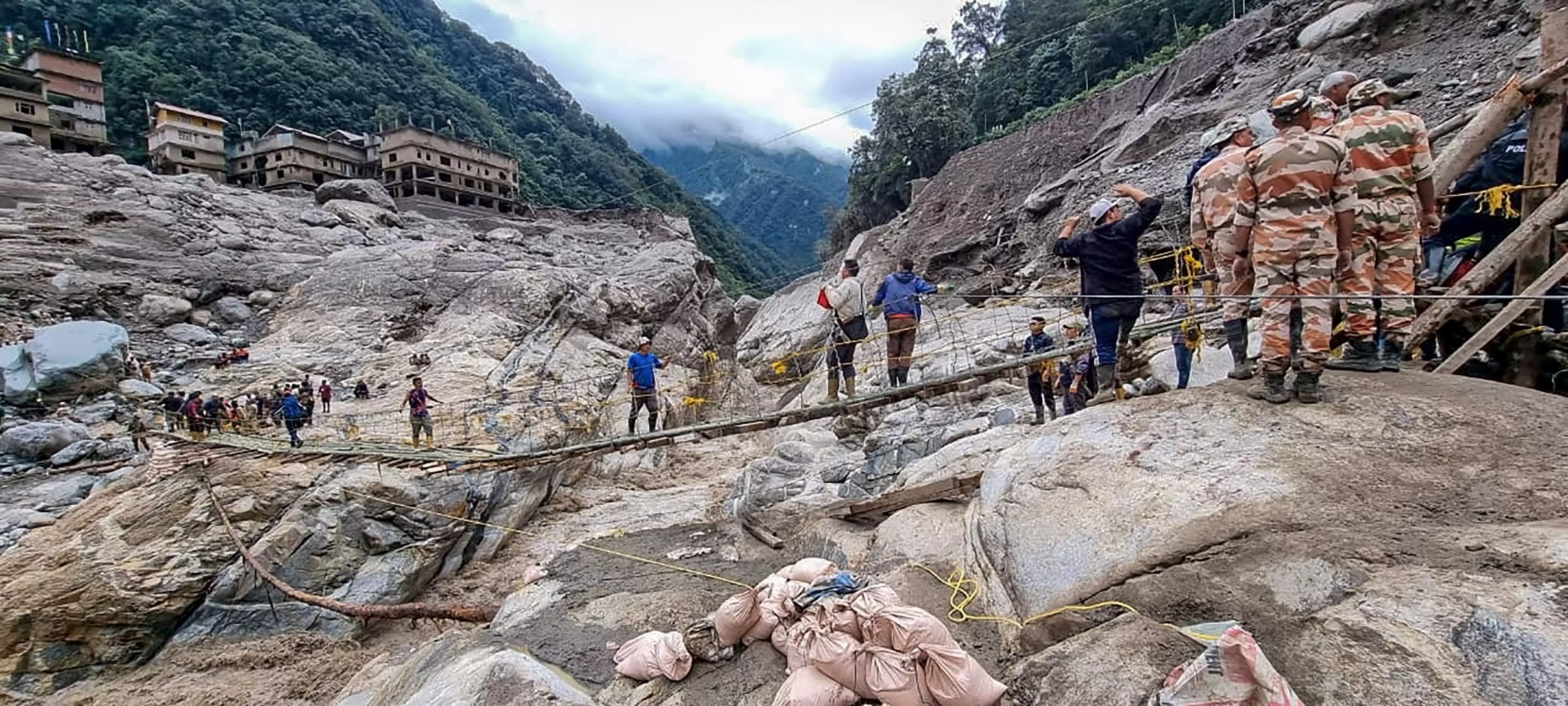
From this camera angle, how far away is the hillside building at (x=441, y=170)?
3447cm

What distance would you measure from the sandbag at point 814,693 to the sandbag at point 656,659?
2.57 feet

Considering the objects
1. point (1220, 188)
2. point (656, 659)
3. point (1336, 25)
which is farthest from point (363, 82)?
point (1220, 188)

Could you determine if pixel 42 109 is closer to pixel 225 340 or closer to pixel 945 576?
pixel 225 340

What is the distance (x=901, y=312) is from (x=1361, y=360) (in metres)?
3.62

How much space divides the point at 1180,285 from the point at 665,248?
20.0 metres

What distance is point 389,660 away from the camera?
6.21 metres

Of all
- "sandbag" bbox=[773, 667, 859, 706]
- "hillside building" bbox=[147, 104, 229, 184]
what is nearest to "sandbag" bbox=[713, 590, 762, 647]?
"sandbag" bbox=[773, 667, 859, 706]

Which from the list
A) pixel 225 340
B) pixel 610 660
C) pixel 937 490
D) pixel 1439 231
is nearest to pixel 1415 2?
pixel 1439 231

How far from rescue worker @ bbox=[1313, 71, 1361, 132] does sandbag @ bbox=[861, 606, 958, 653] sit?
10.4 feet

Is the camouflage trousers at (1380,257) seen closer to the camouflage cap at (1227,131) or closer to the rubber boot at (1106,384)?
the camouflage cap at (1227,131)

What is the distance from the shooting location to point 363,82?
52.2 meters

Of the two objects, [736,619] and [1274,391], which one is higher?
[1274,391]

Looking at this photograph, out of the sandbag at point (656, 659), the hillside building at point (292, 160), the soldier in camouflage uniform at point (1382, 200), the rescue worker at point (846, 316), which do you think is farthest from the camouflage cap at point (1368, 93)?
the hillside building at point (292, 160)

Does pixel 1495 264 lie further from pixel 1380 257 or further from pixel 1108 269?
pixel 1108 269
